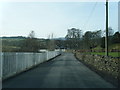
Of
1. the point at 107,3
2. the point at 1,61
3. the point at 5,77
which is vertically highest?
the point at 107,3

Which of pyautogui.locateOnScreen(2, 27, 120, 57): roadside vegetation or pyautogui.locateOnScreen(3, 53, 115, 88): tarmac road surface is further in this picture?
pyautogui.locateOnScreen(2, 27, 120, 57): roadside vegetation

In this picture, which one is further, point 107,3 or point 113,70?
point 107,3

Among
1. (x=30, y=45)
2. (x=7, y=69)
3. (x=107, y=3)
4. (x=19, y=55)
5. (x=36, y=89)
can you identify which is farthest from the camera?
(x=30, y=45)

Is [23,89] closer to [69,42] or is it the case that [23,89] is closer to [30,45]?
[30,45]

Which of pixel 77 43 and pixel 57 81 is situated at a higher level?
pixel 77 43

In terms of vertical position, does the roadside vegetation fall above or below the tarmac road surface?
above

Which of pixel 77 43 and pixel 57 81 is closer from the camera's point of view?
pixel 57 81

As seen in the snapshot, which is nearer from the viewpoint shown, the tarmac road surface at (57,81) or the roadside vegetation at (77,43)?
the tarmac road surface at (57,81)

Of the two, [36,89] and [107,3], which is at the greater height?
[107,3]

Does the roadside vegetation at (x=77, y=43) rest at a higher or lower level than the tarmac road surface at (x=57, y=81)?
higher

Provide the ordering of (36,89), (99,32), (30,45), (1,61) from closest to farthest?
(36,89), (1,61), (30,45), (99,32)

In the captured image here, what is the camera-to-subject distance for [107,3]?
83.6 ft

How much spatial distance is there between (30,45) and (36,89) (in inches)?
1993

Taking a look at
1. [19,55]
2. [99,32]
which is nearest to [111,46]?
[99,32]
